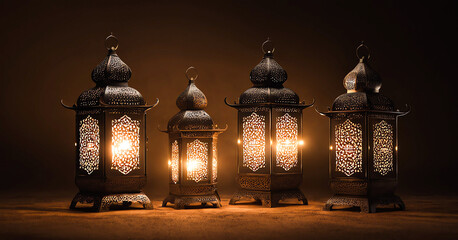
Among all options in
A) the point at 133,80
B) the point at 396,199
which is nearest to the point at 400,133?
the point at 396,199

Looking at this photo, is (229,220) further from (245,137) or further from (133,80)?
(133,80)

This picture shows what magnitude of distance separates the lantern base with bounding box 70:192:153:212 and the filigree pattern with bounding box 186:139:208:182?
0.58m

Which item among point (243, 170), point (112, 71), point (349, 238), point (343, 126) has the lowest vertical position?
point (349, 238)

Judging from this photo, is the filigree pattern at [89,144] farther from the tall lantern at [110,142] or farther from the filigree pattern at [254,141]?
the filigree pattern at [254,141]

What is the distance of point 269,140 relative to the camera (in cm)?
730

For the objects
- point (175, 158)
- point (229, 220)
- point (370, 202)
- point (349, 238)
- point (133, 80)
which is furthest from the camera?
point (133, 80)

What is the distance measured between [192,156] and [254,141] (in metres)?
0.80

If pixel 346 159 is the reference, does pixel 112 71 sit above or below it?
above

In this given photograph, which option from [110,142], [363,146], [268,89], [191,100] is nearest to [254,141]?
[268,89]

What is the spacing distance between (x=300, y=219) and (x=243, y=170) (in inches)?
59.4

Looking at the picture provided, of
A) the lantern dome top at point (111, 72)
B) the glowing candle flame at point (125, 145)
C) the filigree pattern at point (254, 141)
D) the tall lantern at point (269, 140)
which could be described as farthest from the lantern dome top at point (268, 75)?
the glowing candle flame at point (125, 145)

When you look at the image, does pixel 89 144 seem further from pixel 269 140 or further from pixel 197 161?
pixel 269 140

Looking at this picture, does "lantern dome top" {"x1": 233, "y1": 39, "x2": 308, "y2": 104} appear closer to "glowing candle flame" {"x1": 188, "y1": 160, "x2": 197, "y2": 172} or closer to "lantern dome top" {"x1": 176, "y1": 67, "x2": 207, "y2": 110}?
"lantern dome top" {"x1": 176, "y1": 67, "x2": 207, "y2": 110}

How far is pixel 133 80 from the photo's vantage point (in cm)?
985
